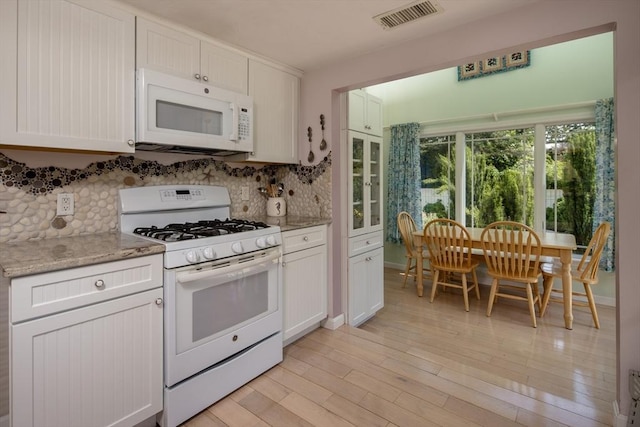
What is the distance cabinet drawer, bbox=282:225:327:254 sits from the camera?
2.26 m

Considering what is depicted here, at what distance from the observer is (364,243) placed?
114 inches

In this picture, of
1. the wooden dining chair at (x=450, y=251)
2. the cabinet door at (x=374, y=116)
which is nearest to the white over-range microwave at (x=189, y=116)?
the cabinet door at (x=374, y=116)

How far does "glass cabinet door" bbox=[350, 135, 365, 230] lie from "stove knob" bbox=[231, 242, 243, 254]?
1.16m

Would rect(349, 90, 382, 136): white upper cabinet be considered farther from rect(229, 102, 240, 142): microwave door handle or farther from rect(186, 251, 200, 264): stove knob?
rect(186, 251, 200, 264): stove knob

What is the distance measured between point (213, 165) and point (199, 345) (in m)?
1.35

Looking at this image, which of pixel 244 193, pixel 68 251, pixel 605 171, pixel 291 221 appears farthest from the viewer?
pixel 605 171

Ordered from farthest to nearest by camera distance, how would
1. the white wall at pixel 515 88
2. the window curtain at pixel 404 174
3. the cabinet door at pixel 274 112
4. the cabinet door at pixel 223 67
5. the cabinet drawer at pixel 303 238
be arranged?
1. the window curtain at pixel 404 174
2. the white wall at pixel 515 88
3. the cabinet door at pixel 274 112
4. the cabinet drawer at pixel 303 238
5. the cabinet door at pixel 223 67

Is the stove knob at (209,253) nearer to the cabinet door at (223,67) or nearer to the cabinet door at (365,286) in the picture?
the cabinet door at (223,67)

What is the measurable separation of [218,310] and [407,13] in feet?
6.36

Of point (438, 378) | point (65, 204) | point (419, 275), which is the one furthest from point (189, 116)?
point (419, 275)

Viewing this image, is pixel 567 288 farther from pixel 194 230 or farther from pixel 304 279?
pixel 194 230

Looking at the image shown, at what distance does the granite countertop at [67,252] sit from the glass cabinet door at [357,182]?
1.64 metres

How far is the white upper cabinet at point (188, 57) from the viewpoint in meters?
1.84

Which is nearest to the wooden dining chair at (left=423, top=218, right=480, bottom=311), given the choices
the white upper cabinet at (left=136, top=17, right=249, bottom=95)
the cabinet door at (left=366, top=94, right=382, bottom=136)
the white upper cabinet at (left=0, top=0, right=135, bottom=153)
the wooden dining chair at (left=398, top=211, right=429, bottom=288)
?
the wooden dining chair at (left=398, top=211, right=429, bottom=288)
